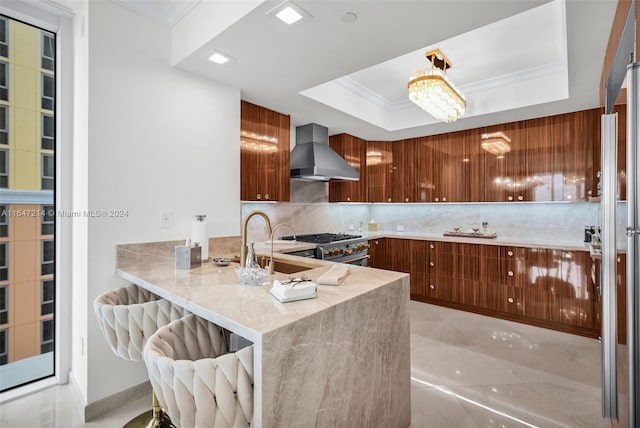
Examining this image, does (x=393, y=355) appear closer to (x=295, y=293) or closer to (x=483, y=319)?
(x=295, y=293)

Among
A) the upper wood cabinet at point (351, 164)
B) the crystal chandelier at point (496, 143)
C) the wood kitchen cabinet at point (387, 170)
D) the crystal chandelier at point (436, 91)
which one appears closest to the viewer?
the crystal chandelier at point (436, 91)

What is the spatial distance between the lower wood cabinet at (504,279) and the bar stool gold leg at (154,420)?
127 inches

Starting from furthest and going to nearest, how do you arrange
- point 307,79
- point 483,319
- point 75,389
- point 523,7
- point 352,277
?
1. point 483,319
2. point 307,79
3. point 75,389
4. point 352,277
5. point 523,7

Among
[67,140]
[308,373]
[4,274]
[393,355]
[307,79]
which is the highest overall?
[307,79]

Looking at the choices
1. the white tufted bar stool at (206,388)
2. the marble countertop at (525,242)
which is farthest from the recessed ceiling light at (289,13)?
the marble countertop at (525,242)

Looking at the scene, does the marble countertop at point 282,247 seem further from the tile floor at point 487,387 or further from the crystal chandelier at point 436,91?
the crystal chandelier at point 436,91

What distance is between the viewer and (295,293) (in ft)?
4.23

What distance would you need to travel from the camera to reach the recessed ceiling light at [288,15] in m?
1.65

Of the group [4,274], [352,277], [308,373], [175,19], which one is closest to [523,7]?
[352,277]

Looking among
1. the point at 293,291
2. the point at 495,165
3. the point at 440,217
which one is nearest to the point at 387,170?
the point at 440,217

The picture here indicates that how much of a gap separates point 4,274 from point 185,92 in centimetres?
174

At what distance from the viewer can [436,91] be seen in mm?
2402

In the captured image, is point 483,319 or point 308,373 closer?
point 308,373

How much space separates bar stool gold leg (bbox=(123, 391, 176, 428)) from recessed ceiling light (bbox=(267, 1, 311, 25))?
2197mm
